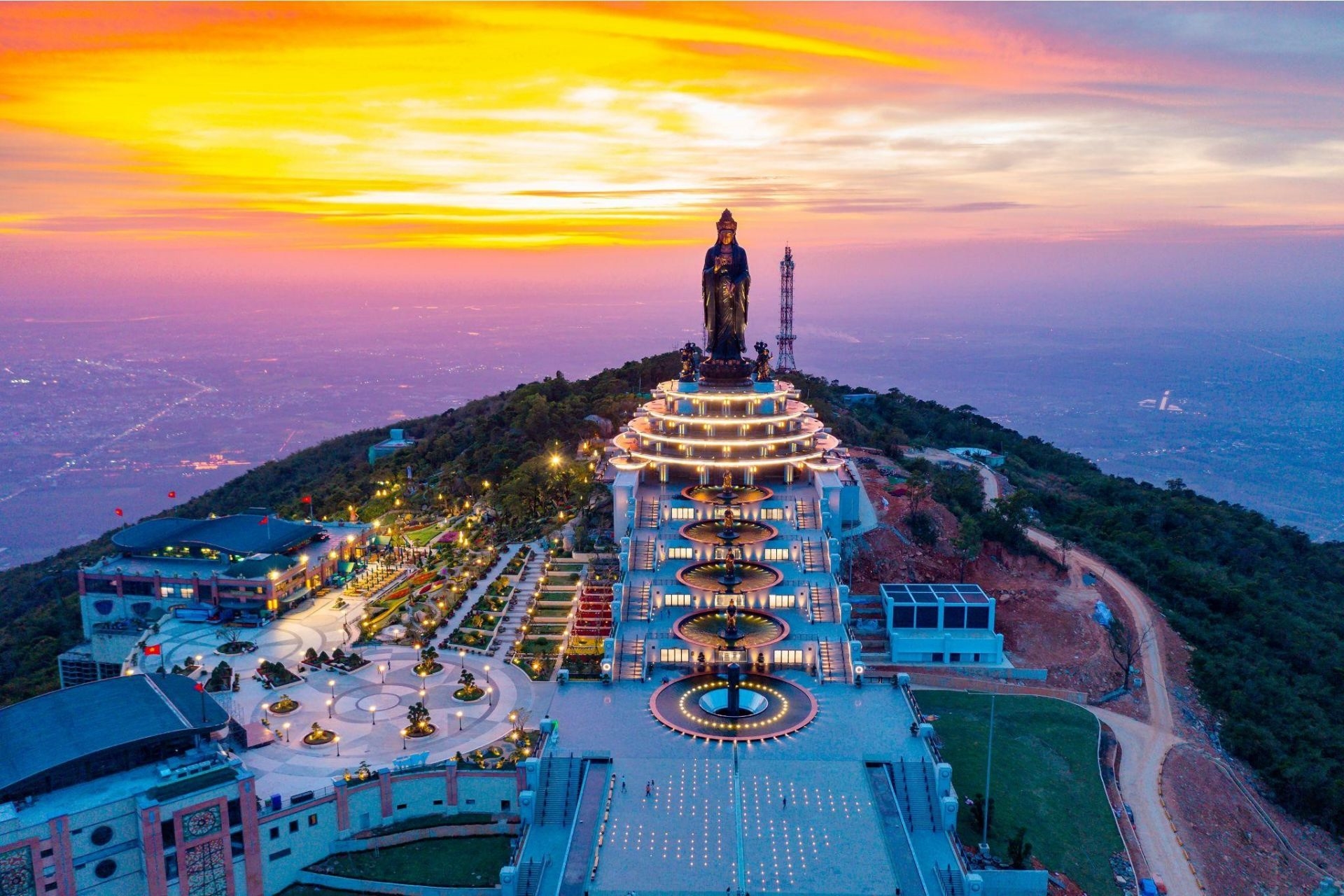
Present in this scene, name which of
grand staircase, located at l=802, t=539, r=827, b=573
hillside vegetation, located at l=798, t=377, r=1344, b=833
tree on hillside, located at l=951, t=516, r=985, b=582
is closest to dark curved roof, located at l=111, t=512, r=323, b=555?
grand staircase, located at l=802, t=539, r=827, b=573

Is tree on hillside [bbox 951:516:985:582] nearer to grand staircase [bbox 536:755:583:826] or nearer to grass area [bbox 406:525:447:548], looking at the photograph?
grand staircase [bbox 536:755:583:826]

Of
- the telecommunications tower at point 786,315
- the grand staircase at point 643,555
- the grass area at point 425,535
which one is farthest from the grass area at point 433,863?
the telecommunications tower at point 786,315

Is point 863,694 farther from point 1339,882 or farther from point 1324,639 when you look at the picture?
point 1324,639

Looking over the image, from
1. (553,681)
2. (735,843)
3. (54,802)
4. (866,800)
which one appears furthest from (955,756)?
(54,802)

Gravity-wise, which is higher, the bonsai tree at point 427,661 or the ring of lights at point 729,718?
the ring of lights at point 729,718

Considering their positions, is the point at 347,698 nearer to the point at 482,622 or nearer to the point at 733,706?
the point at 482,622

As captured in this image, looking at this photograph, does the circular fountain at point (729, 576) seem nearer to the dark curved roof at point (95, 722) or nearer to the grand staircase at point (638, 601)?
the grand staircase at point (638, 601)

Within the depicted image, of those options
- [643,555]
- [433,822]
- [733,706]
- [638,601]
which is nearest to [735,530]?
[643,555]
